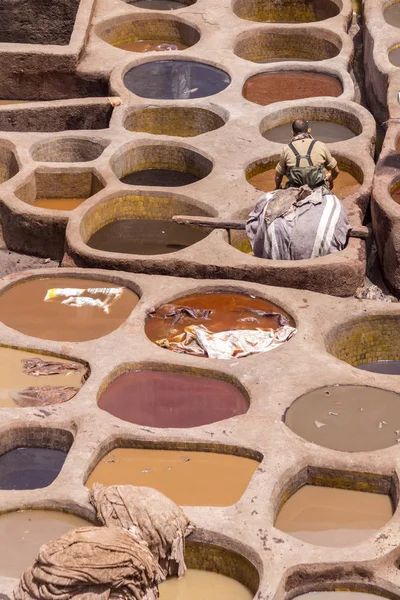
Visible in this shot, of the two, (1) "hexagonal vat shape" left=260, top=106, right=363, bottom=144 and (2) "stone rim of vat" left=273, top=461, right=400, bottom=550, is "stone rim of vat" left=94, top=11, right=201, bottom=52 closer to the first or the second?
(1) "hexagonal vat shape" left=260, top=106, right=363, bottom=144

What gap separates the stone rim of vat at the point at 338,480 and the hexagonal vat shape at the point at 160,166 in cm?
558

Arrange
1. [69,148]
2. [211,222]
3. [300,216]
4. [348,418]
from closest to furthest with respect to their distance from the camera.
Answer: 1. [348,418]
2. [300,216]
3. [211,222]
4. [69,148]

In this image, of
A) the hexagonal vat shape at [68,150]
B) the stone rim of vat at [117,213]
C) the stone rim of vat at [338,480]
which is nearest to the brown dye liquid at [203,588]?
the stone rim of vat at [338,480]

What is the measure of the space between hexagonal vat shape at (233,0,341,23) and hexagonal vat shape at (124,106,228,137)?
3.52 metres

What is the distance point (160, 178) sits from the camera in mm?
15195

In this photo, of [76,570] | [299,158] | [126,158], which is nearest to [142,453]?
[76,570]

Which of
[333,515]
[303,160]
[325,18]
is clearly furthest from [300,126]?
[325,18]

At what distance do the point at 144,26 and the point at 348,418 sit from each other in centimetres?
927

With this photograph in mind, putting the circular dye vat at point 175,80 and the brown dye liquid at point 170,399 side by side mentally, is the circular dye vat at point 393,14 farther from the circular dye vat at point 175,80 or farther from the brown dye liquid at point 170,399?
the brown dye liquid at point 170,399

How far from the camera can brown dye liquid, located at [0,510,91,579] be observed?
9453 mm

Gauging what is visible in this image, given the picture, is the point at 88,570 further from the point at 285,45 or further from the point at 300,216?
the point at 285,45

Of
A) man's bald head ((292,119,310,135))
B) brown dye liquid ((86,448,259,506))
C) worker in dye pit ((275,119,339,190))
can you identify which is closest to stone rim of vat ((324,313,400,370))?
worker in dye pit ((275,119,339,190))

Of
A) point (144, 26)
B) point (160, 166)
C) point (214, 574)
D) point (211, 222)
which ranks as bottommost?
point (214, 574)

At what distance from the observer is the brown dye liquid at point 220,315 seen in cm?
1199
